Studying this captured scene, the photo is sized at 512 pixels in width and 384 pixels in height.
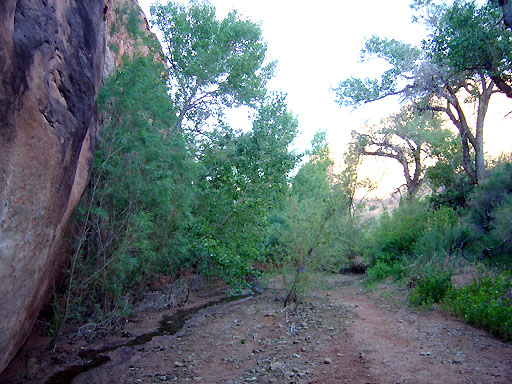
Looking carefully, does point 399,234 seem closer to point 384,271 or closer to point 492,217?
point 384,271

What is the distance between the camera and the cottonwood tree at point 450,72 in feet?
33.2

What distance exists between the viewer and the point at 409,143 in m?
24.5

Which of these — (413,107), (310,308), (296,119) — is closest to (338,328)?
(310,308)

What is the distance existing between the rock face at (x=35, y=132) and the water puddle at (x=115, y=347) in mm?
1553

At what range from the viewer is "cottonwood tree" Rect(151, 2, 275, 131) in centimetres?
1742

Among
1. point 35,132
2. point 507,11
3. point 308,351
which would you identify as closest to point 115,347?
point 308,351

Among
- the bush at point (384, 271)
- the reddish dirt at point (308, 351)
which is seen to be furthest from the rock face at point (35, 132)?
the bush at point (384, 271)

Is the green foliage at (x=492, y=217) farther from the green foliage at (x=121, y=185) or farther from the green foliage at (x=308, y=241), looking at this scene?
the green foliage at (x=121, y=185)

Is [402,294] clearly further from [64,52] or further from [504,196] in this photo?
[64,52]

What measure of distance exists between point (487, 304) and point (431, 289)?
2.83 meters

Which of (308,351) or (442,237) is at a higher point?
(442,237)

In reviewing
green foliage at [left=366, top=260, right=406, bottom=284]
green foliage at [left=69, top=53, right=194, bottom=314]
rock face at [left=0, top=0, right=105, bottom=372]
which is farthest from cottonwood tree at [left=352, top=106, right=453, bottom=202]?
rock face at [left=0, top=0, right=105, bottom=372]

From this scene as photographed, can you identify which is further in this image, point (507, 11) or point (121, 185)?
point (121, 185)

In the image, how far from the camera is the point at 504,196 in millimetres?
12602
